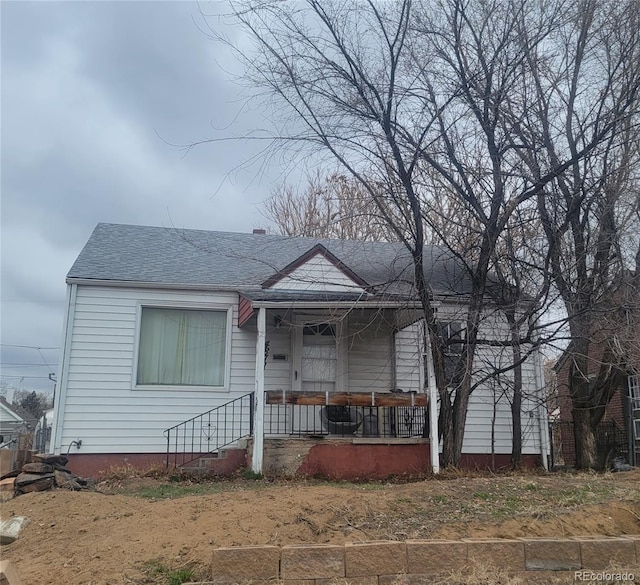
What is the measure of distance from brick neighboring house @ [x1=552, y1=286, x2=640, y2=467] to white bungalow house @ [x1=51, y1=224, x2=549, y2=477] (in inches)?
55.4

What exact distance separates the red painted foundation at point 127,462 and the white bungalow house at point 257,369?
23mm

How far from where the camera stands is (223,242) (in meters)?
13.0

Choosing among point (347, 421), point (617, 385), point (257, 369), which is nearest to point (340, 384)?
point (347, 421)

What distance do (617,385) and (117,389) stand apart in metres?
8.80

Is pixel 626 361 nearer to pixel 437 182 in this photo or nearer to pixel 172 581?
pixel 437 182

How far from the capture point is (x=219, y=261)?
11781mm

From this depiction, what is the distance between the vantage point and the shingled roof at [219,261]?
10.5 metres

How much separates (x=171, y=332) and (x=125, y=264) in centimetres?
152

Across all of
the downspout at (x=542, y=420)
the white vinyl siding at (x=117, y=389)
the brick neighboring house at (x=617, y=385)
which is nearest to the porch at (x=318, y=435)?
the white vinyl siding at (x=117, y=389)

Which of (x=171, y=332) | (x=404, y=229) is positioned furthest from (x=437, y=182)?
(x=171, y=332)

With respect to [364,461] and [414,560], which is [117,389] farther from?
[414,560]

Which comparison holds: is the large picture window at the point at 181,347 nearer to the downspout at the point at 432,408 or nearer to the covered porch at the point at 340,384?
the covered porch at the point at 340,384

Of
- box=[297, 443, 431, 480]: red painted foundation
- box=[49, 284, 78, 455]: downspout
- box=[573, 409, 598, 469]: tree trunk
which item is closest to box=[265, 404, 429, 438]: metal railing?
box=[297, 443, 431, 480]: red painted foundation

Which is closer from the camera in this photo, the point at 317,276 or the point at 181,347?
the point at 317,276
